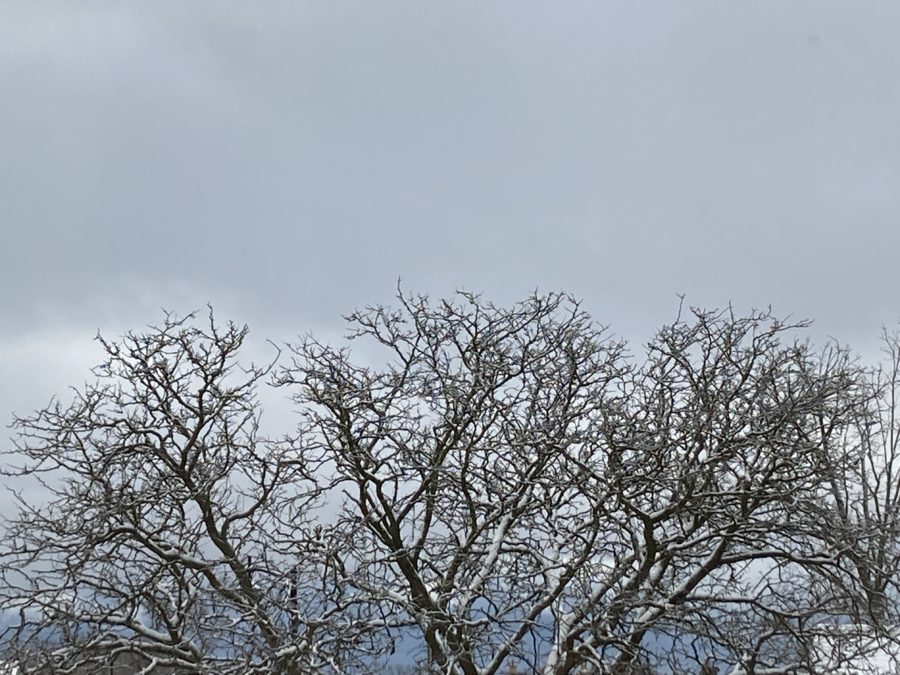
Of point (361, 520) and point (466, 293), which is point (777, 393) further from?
point (361, 520)

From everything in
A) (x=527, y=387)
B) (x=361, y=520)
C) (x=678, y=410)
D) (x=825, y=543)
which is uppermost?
(x=527, y=387)

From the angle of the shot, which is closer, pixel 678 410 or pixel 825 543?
pixel 825 543

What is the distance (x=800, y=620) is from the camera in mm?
8812

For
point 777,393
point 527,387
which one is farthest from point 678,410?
point 527,387

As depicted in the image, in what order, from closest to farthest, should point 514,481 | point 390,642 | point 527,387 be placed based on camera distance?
point 390,642
point 514,481
point 527,387

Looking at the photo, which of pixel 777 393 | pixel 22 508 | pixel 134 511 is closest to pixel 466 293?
pixel 777 393

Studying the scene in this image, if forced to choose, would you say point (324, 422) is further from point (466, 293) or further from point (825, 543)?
point (825, 543)

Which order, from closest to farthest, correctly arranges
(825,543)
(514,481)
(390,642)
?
(390,642)
(825,543)
(514,481)

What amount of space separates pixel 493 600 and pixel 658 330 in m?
3.59

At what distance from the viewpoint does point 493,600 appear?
358 inches

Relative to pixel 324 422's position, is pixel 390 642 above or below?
below

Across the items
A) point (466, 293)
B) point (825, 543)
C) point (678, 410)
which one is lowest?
point (825, 543)

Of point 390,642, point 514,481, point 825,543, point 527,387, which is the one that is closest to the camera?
point 390,642

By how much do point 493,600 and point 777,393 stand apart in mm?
3602
